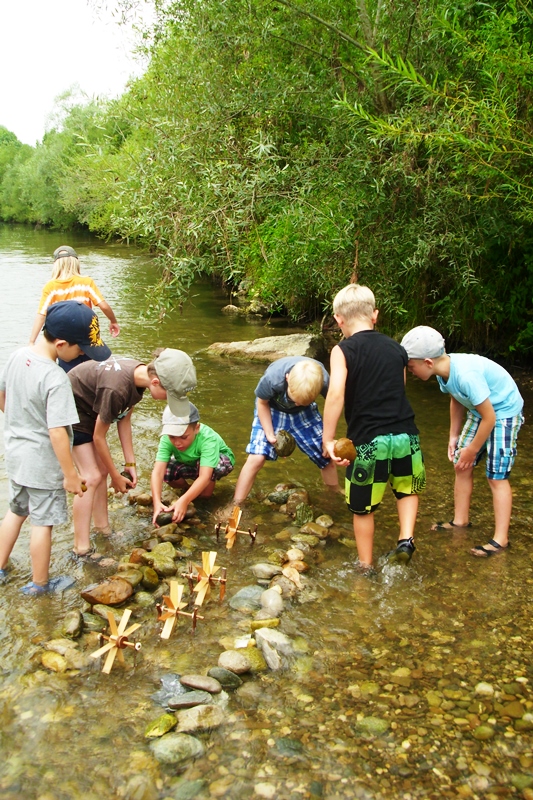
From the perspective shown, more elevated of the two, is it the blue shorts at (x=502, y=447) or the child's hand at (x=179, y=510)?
the blue shorts at (x=502, y=447)

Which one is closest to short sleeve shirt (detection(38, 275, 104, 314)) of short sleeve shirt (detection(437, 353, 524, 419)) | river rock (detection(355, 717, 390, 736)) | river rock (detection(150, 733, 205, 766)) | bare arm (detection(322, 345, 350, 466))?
bare arm (detection(322, 345, 350, 466))

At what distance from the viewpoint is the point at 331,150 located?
6.70 metres

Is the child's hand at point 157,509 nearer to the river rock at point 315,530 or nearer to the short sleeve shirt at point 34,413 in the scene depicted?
the river rock at point 315,530

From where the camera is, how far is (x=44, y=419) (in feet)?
11.8

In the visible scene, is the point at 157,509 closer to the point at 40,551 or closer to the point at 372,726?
the point at 40,551

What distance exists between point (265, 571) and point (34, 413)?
1.66 m

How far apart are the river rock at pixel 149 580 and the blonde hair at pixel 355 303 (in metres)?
1.91

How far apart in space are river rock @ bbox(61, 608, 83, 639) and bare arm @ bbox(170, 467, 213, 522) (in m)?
1.17

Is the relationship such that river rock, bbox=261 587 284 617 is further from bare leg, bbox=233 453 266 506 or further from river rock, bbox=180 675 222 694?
bare leg, bbox=233 453 266 506

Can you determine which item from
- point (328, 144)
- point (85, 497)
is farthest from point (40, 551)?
point (328, 144)

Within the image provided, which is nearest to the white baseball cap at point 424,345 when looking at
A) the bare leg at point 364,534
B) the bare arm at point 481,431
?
the bare arm at point 481,431

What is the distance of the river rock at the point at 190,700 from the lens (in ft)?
9.28

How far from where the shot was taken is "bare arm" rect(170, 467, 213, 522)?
4.57 m

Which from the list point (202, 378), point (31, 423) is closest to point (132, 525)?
point (31, 423)
